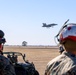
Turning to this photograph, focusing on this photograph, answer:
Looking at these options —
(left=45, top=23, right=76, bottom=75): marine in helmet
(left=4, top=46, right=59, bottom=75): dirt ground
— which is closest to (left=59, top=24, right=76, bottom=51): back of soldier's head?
(left=45, top=23, right=76, bottom=75): marine in helmet

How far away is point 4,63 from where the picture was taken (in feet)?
18.6

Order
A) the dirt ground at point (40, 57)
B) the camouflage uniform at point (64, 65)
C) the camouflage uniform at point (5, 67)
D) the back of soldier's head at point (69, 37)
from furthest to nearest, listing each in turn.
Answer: the dirt ground at point (40, 57) < the camouflage uniform at point (5, 67) < the back of soldier's head at point (69, 37) < the camouflage uniform at point (64, 65)

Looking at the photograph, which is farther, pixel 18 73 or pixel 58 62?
pixel 18 73

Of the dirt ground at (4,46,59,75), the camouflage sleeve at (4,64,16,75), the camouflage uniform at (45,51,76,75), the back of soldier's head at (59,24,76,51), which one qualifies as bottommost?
the dirt ground at (4,46,59,75)

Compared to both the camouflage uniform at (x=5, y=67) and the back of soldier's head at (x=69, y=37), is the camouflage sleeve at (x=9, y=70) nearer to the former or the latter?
the camouflage uniform at (x=5, y=67)

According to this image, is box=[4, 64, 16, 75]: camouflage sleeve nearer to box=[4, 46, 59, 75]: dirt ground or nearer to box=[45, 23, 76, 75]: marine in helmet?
box=[45, 23, 76, 75]: marine in helmet

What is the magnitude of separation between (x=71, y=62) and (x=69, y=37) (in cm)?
29

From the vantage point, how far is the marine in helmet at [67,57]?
3.75 metres

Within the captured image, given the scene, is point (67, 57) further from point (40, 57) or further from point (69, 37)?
point (40, 57)

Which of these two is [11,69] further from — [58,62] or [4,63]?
[58,62]

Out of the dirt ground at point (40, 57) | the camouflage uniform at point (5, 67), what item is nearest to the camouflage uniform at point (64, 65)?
the camouflage uniform at point (5, 67)

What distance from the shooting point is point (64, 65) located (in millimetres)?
3803

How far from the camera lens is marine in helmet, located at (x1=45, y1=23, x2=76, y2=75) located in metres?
3.75

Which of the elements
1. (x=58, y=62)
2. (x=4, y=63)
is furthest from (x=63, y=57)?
(x=4, y=63)
